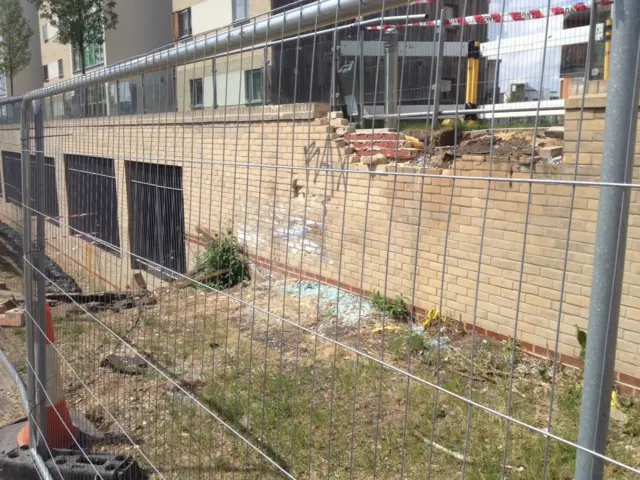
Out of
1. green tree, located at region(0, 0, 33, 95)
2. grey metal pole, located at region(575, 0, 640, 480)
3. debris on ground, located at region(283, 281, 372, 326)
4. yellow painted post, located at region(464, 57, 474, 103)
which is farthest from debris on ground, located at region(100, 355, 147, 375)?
green tree, located at region(0, 0, 33, 95)

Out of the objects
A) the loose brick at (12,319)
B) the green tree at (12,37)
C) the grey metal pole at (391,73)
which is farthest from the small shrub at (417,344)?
the green tree at (12,37)

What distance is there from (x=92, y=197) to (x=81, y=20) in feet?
76.5

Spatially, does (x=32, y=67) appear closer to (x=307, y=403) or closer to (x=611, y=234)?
(x=307, y=403)

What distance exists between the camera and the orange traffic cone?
3602 millimetres

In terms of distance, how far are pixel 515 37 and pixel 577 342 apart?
2693mm

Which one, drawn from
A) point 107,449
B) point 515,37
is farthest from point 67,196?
point 515,37

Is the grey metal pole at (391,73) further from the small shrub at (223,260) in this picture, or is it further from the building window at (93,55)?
the building window at (93,55)

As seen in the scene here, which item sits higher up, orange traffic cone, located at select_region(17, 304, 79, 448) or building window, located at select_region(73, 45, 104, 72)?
building window, located at select_region(73, 45, 104, 72)

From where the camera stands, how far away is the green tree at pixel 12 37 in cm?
3294

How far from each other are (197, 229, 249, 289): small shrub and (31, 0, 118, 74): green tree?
68.3 feet

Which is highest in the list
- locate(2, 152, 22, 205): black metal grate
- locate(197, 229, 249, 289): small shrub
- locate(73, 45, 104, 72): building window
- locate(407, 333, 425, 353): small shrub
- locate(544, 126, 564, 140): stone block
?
locate(73, 45, 104, 72): building window

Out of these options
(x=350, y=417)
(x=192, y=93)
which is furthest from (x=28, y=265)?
(x=350, y=417)

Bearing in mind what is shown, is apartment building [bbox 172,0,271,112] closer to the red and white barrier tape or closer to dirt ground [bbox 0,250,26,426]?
the red and white barrier tape

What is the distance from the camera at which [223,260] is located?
17.9 feet
